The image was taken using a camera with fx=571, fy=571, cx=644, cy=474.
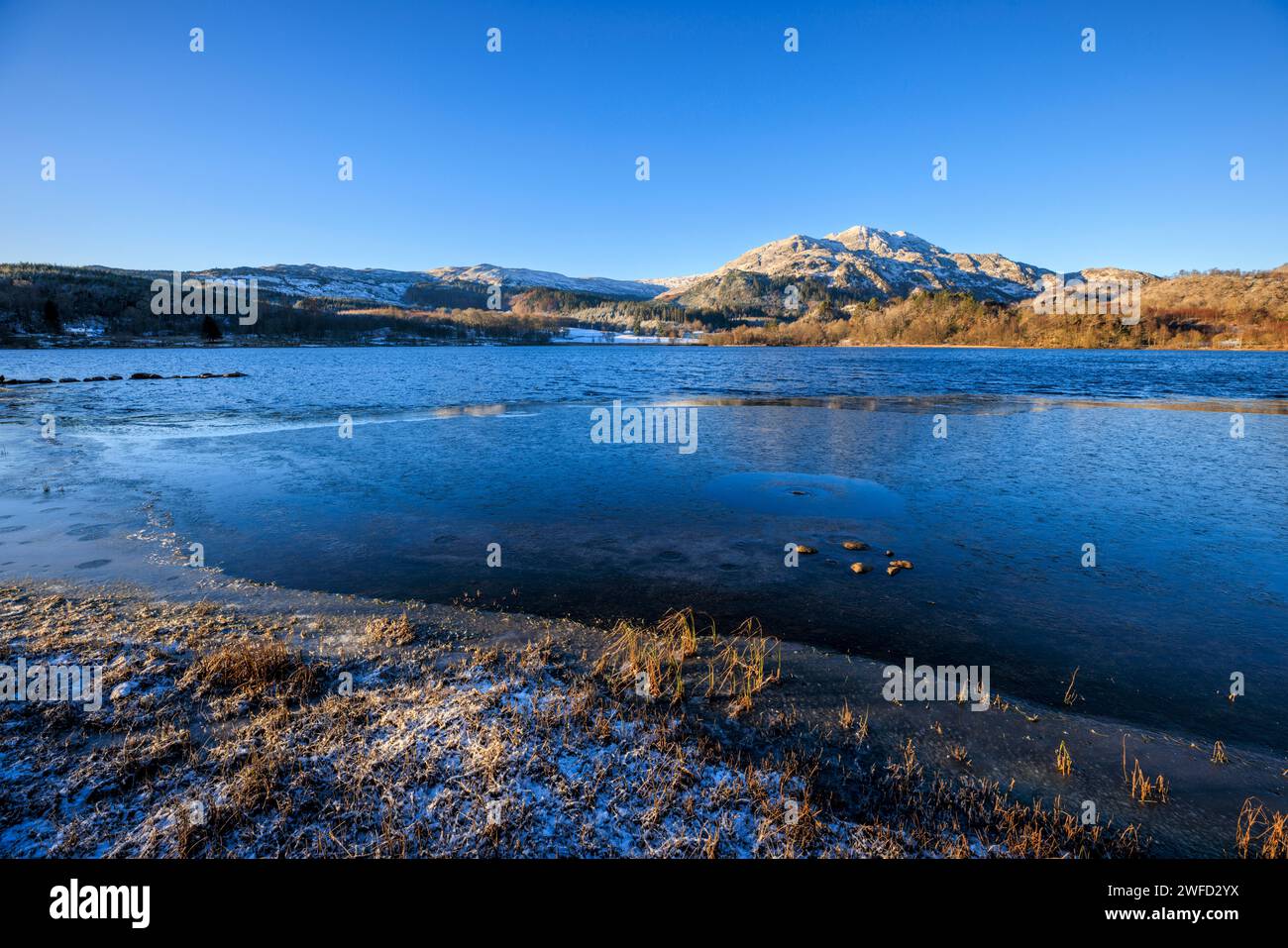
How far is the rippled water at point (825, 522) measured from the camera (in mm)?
9109

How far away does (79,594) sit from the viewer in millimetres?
9789

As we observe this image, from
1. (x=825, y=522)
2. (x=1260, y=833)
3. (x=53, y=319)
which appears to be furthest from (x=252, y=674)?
(x=53, y=319)

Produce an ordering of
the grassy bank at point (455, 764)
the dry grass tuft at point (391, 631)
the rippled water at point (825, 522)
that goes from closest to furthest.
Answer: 1. the grassy bank at point (455, 764)
2. the dry grass tuft at point (391, 631)
3. the rippled water at point (825, 522)

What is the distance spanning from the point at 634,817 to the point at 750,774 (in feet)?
4.09

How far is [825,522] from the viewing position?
50.2 feet

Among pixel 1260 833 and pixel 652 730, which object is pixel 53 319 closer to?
pixel 652 730

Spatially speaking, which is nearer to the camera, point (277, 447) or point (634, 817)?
point (634, 817)

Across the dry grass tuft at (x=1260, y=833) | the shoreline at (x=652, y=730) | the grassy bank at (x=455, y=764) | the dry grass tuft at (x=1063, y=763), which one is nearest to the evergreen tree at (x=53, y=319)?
the shoreline at (x=652, y=730)

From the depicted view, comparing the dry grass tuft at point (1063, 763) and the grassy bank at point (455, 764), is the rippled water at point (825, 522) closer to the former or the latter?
the dry grass tuft at point (1063, 763)

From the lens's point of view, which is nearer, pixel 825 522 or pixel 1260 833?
pixel 1260 833

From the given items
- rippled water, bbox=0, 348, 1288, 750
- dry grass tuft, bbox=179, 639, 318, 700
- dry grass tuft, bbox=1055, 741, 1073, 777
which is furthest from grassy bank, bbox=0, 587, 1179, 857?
rippled water, bbox=0, 348, 1288, 750

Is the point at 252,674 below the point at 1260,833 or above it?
above

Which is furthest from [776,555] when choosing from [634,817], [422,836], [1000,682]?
[422,836]

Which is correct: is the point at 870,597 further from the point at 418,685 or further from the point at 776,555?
the point at 418,685
